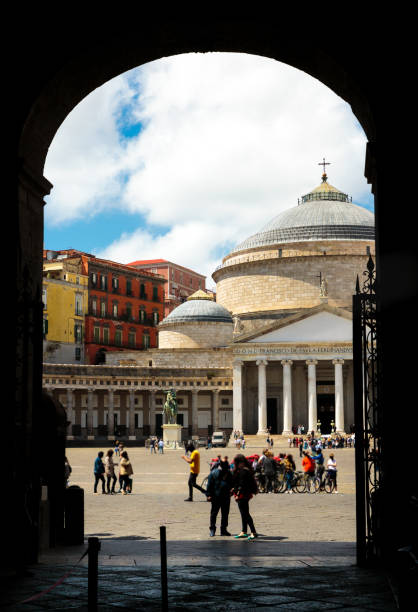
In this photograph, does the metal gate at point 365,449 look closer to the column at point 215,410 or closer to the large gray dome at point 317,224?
the column at point 215,410

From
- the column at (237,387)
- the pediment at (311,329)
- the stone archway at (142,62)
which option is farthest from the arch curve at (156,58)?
the column at (237,387)

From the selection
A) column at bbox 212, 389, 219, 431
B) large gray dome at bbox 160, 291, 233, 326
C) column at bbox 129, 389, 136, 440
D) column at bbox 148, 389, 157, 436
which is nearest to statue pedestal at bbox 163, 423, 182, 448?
column at bbox 129, 389, 136, 440

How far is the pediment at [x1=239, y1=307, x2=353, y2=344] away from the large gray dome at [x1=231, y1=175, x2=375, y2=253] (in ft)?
55.6

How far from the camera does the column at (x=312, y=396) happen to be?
2589 inches

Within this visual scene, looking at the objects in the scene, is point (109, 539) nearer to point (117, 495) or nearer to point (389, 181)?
point (389, 181)

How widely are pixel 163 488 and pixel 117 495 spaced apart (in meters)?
2.74

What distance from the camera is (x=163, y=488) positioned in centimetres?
2616

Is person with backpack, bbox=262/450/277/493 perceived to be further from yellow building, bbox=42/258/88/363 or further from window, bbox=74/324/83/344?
window, bbox=74/324/83/344

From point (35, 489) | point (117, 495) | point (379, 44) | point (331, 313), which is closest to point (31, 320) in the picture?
point (35, 489)

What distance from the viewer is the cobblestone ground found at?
7363 mm

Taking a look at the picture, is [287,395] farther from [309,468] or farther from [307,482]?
[309,468]

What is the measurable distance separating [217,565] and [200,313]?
75.1 metres

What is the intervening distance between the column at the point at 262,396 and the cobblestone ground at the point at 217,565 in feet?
151

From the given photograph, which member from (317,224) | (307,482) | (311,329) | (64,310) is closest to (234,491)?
(307,482)
